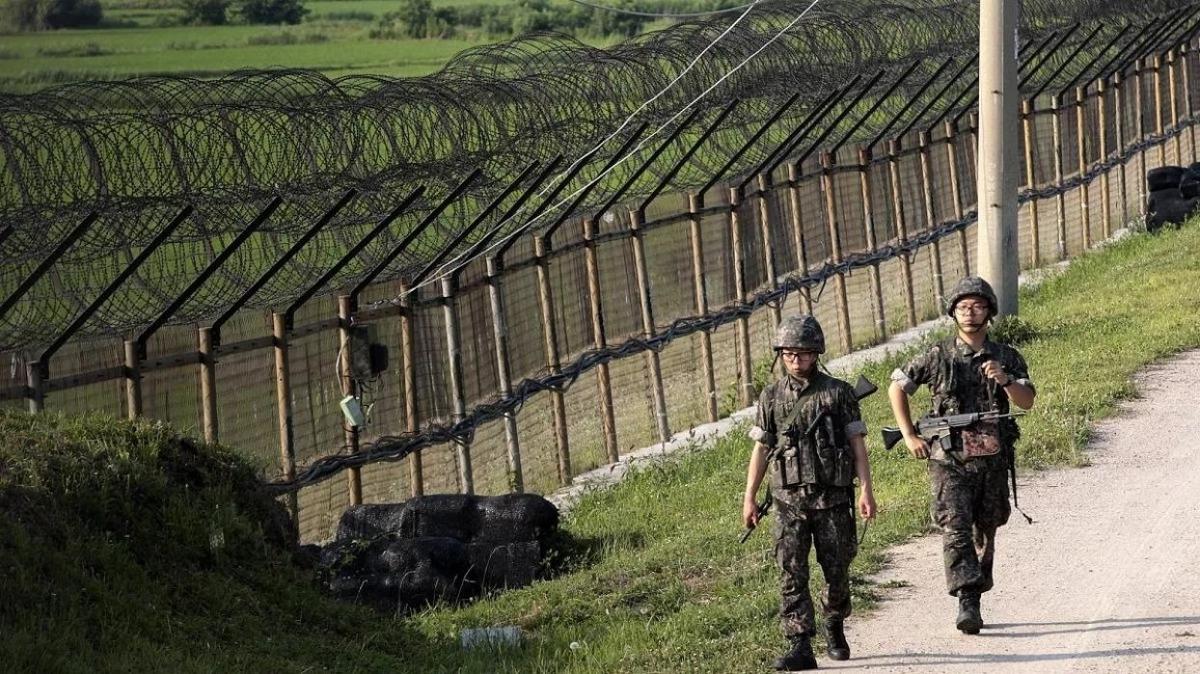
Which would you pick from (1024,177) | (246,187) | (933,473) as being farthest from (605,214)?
(1024,177)

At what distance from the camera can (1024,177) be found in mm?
25734

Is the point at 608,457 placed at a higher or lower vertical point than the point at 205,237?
lower

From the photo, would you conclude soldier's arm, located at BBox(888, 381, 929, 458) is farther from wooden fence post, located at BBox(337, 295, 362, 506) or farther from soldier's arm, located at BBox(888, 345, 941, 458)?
wooden fence post, located at BBox(337, 295, 362, 506)

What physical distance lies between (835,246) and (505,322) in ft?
18.9

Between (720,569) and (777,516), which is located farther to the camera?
(720,569)

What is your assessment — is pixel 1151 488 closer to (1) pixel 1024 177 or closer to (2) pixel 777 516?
(2) pixel 777 516

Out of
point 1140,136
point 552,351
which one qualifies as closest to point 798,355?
point 552,351

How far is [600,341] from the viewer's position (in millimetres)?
14453

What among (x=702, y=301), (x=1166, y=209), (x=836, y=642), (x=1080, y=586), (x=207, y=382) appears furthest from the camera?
(x=1166, y=209)

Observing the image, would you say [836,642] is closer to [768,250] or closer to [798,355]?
[798,355]

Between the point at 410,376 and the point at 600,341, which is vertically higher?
the point at 410,376

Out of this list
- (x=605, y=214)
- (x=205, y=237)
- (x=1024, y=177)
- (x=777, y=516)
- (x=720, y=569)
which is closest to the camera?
(x=777, y=516)

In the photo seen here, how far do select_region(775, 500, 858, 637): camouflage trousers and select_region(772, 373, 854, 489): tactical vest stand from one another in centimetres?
13

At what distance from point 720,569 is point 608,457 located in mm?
4815
